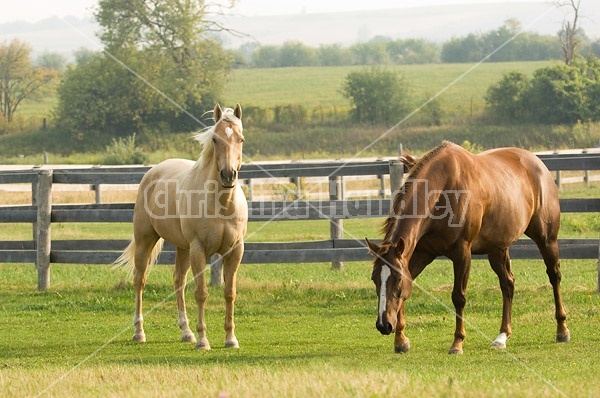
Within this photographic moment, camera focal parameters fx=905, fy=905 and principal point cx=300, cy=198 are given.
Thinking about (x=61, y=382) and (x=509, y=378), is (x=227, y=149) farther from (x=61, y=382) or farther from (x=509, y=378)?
(x=509, y=378)

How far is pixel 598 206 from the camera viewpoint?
12.2 m

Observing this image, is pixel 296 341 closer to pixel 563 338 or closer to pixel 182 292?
pixel 182 292

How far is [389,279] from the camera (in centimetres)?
776

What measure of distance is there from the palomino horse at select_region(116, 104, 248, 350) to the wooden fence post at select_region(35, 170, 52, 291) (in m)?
3.26

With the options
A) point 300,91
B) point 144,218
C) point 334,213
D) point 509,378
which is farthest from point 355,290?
point 300,91

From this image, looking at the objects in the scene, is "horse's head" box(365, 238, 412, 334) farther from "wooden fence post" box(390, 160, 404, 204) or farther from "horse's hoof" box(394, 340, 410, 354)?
"wooden fence post" box(390, 160, 404, 204)

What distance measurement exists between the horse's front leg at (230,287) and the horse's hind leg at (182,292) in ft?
1.95

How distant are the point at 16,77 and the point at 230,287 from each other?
64.1m

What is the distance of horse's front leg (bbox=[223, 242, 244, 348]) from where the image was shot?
30.3ft

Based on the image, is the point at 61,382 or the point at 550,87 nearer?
the point at 61,382

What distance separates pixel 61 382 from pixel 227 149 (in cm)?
279

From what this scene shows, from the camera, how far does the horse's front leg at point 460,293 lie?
8484 mm

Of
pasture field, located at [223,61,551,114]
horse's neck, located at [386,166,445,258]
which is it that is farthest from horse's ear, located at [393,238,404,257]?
pasture field, located at [223,61,551,114]

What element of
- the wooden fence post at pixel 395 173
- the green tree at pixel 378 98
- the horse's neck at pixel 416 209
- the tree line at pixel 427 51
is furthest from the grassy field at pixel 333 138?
the tree line at pixel 427 51
